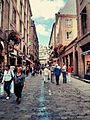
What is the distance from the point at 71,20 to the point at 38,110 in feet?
168

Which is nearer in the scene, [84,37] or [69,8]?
[84,37]

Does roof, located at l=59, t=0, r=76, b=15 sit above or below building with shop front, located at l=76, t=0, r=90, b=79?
above

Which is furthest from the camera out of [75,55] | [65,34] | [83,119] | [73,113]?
[65,34]

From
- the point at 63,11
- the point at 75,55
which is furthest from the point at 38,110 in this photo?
the point at 63,11

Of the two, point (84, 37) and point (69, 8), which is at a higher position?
point (69, 8)

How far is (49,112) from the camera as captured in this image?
845 cm

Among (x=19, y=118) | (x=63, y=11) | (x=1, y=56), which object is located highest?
(x=63, y=11)

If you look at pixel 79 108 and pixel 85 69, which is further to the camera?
pixel 85 69

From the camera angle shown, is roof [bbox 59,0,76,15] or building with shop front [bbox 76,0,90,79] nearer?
building with shop front [bbox 76,0,90,79]

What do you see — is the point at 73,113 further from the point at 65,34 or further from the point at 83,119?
the point at 65,34

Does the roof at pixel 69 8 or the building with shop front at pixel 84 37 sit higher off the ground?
the roof at pixel 69 8

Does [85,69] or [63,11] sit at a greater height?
[63,11]

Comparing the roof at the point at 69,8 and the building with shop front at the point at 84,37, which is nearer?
the building with shop front at the point at 84,37

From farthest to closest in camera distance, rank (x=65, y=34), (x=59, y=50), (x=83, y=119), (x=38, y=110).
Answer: (x=65, y=34)
(x=59, y=50)
(x=38, y=110)
(x=83, y=119)
